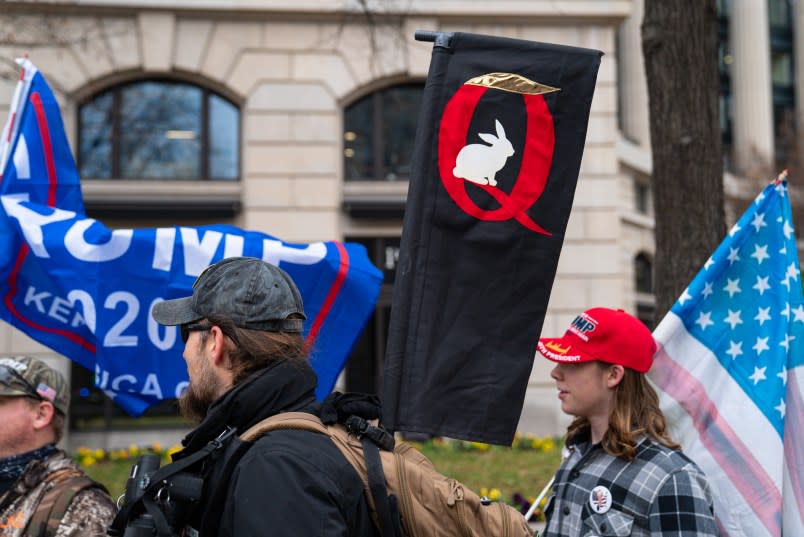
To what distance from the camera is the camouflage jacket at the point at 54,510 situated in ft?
10.3

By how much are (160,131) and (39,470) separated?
1259 cm

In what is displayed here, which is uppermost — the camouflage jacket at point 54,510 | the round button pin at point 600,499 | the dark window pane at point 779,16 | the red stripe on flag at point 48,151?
the dark window pane at point 779,16

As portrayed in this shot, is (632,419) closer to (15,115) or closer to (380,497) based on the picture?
(380,497)

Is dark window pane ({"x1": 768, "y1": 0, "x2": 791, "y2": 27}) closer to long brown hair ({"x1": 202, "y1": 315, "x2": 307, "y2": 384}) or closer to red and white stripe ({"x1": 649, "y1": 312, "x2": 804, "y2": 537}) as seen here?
red and white stripe ({"x1": 649, "y1": 312, "x2": 804, "y2": 537})

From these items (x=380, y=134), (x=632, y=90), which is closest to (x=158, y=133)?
(x=380, y=134)

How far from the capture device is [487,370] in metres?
2.72

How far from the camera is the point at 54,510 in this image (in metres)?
3.17

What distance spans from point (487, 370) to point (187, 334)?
35.9 inches

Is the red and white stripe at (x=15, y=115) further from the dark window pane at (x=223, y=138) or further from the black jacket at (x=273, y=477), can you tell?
the dark window pane at (x=223, y=138)

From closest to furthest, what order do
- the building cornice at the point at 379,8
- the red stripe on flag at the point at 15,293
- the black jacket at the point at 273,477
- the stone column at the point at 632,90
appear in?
the black jacket at the point at 273,477
the red stripe on flag at the point at 15,293
the building cornice at the point at 379,8
the stone column at the point at 632,90

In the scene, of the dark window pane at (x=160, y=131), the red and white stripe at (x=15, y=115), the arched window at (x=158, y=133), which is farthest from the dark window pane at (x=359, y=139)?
the red and white stripe at (x=15, y=115)

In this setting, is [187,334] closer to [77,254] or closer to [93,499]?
[93,499]

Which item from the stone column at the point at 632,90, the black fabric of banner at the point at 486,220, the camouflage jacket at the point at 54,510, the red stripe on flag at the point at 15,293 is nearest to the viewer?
the black fabric of banner at the point at 486,220

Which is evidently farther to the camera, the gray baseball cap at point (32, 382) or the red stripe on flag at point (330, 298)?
the red stripe on flag at point (330, 298)
